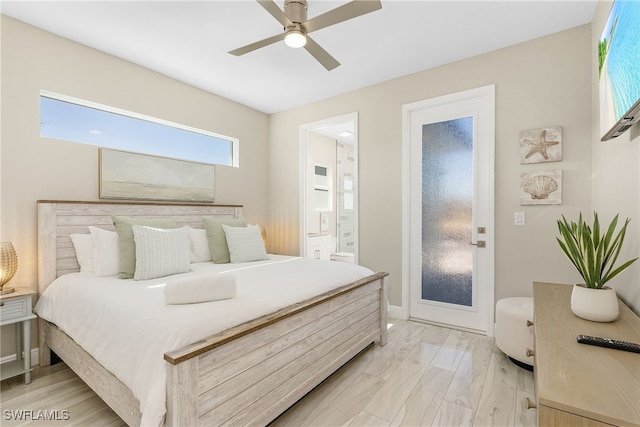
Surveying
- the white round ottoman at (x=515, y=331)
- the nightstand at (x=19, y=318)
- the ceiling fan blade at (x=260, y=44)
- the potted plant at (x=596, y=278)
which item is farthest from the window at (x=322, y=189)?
the potted plant at (x=596, y=278)

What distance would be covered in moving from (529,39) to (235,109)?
11.0ft

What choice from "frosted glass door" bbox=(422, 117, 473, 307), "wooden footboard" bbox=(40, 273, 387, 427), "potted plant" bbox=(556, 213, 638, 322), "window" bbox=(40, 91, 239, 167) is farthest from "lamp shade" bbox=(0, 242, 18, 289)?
"frosted glass door" bbox=(422, 117, 473, 307)

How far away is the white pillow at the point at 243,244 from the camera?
3.09m

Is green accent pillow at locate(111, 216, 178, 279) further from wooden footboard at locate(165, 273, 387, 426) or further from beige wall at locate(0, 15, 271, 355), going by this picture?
wooden footboard at locate(165, 273, 387, 426)

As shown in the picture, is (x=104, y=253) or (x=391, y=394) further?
(x=104, y=253)

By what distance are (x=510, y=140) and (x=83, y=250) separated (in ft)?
12.7

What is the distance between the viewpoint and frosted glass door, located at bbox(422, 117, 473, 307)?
122 inches

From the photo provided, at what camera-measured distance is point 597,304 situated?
1272 mm

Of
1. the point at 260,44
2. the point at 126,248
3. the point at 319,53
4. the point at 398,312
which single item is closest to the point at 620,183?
the point at 319,53

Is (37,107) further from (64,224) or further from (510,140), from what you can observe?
(510,140)

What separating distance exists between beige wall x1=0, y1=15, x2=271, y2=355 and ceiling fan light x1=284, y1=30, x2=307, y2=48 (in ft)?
6.38

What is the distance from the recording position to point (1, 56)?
7.61 feet

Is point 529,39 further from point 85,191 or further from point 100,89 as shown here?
point 85,191

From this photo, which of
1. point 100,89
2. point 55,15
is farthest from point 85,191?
point 55,15
